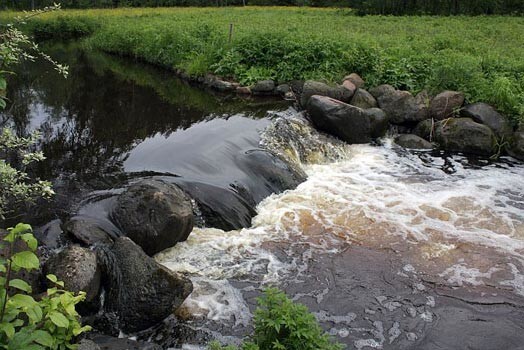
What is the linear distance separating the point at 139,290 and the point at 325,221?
4.18 m

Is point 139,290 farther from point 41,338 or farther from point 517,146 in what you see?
point 517,146

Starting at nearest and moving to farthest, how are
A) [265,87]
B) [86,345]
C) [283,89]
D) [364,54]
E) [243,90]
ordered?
[86,345]
[364,54]
[283,89]
[265,87]
[243,90]

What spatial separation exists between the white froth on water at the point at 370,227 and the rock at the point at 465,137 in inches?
34.1

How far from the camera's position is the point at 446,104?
1389 centimetres

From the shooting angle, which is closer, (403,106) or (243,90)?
(403,106)

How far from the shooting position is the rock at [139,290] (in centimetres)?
603

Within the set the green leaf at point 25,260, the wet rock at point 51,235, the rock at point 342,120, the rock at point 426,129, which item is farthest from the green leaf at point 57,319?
the rock at point 426,129

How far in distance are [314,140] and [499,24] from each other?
1995 cm

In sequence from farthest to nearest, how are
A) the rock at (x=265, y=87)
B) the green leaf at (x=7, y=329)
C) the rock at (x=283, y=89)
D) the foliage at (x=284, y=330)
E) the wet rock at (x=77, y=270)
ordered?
1. the rock at (x=265, y=87)
2. the rock at (x=283, y=89)
3. the wet rock at (x=77, y=270)
4. the foliage at (x=284, y=330)
5. the green leaf at (x=7, y=329)

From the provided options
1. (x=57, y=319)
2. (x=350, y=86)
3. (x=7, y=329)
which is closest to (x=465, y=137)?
(x=350, y=86)

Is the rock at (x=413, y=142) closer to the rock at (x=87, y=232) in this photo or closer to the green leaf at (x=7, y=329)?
the rock at (x=87, y=232)

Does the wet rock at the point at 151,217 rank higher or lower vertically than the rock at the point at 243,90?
lower

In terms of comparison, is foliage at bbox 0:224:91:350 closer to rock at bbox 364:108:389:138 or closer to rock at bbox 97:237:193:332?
rock at bbox 97:237:193:332

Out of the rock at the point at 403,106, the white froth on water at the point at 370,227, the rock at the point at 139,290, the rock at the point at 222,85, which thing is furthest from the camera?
the rock at the point at 222,85
